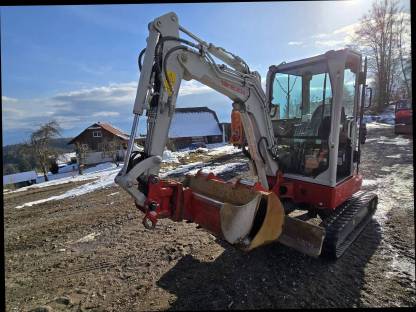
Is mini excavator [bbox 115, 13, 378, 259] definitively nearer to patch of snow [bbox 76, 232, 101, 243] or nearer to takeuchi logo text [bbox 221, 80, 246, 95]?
takeuchi logo text [bbox 221, 80, 246, 95]

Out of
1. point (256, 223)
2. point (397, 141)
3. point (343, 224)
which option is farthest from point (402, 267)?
point (397, 141)

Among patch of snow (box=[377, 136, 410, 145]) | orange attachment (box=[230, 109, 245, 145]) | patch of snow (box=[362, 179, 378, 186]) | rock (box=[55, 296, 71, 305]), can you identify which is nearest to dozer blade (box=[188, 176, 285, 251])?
rock (box=[55, 296, 71, 305])

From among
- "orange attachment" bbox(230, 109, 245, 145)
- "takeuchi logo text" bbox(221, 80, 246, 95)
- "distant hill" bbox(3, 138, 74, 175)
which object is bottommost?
"distant hill" bbox(3, 138, 74, 175)

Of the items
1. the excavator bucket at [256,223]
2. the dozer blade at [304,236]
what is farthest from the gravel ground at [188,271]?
the excavator bucket at [256,223]

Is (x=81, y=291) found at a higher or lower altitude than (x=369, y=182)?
lower

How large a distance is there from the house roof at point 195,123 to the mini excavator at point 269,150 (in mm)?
29211

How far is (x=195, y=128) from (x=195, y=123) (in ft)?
3.39

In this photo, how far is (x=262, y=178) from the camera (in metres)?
4.60

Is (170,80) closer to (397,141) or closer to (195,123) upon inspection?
(397,141)

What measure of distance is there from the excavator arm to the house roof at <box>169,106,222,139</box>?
29990mm

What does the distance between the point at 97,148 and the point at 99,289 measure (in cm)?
3014

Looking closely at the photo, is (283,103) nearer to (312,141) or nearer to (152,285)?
(312,141)

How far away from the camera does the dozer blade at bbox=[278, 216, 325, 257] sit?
3311 mm

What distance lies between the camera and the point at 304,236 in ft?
11.2
